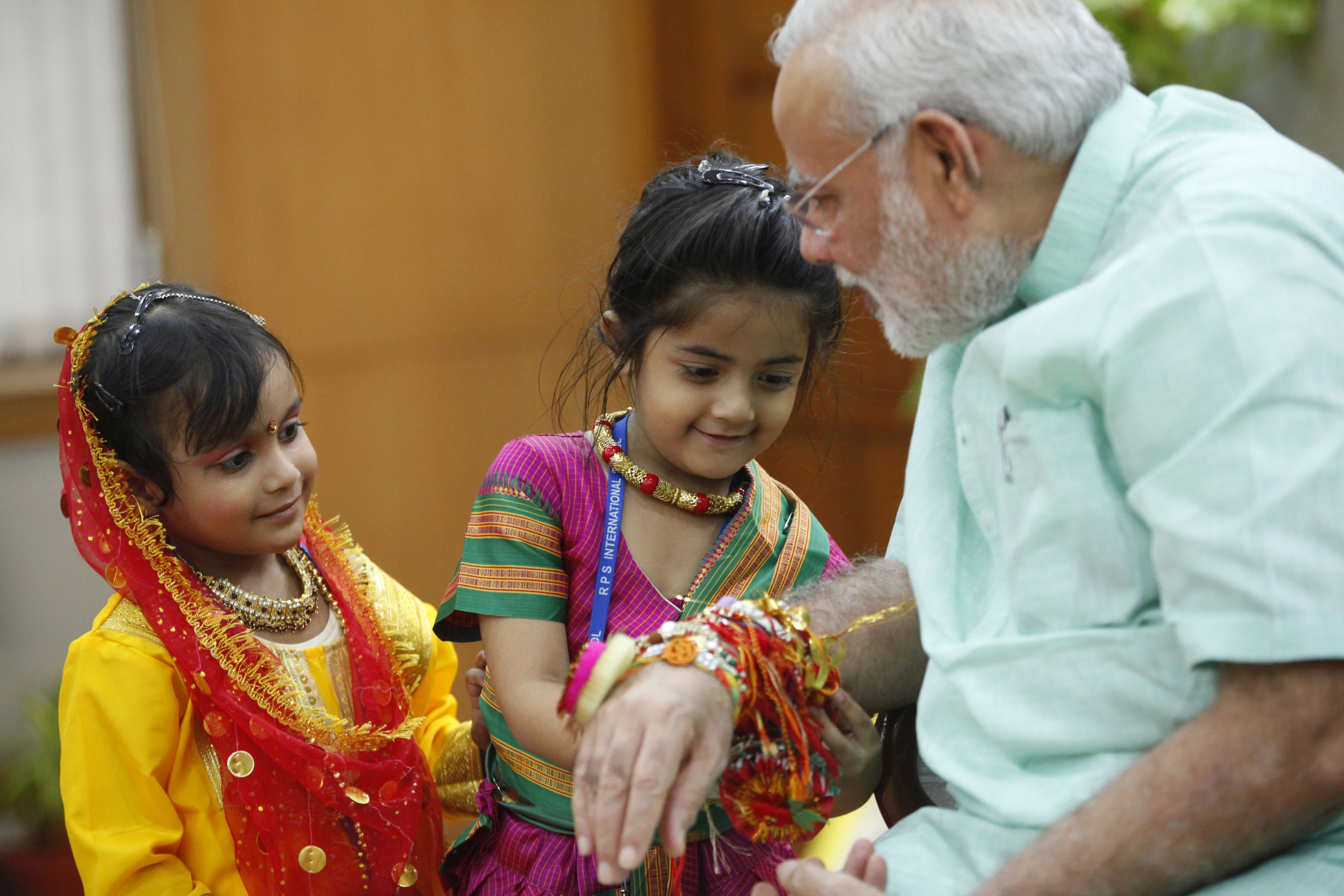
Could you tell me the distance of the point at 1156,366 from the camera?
125cm

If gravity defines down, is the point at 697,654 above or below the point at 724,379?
below

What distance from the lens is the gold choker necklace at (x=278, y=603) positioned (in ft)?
6.45

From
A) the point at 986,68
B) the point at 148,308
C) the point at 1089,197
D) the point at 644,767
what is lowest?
the point at 644,767

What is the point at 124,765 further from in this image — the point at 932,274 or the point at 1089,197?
the point at 1089,197

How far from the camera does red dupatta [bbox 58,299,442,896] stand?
185 centimetres

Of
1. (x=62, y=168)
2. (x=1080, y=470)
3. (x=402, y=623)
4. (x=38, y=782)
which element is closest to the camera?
(x=1080, y=470)

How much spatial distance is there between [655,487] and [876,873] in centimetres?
72

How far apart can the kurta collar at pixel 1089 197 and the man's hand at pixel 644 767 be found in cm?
67

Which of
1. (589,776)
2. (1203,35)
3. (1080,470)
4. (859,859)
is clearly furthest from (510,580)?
(1203,35)

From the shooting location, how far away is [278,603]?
2.02 meters

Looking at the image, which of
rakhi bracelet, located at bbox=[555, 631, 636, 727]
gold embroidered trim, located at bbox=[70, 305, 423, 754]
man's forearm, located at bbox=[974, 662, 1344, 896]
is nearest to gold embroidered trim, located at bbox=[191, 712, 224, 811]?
gold embroidered trim, located at bbox=[70, 305, 423, 754]

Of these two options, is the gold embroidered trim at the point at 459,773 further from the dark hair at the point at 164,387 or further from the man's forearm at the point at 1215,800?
the man's forearm at the point at 1215,800

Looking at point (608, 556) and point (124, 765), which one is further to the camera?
point (608, 556)

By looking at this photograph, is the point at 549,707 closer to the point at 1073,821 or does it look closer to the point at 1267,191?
the point at 1073,821
